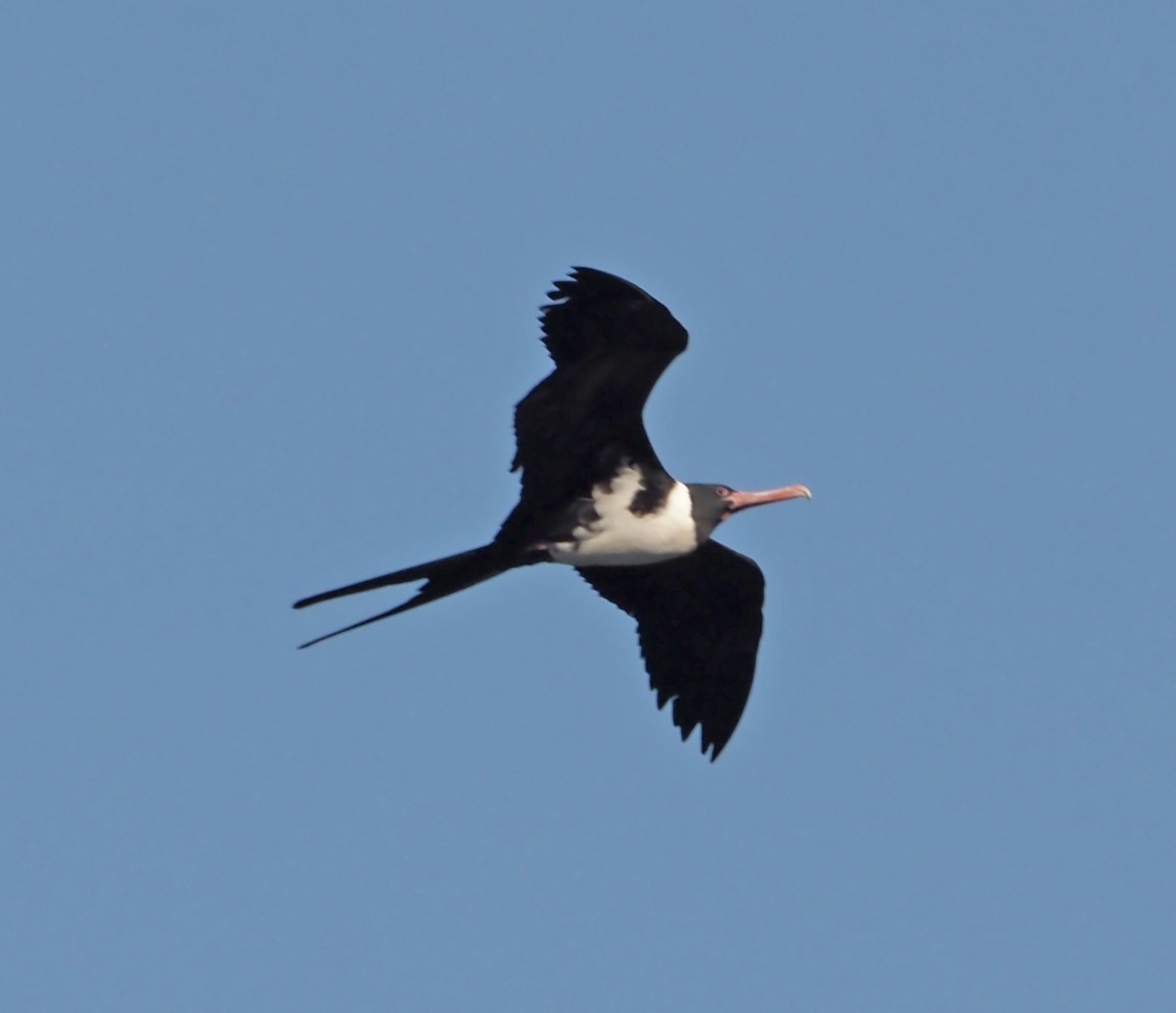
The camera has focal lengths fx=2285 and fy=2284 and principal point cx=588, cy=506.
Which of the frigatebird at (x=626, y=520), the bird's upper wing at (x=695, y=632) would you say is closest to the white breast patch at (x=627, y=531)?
the frigatebird at (x=626, y=520)

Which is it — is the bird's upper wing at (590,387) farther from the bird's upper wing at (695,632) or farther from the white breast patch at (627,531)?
the bird's upper wing at (695,632)

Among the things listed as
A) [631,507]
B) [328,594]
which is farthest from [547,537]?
[328,594]

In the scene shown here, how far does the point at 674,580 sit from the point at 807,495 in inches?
34.8

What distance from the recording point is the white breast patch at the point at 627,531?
11.2m

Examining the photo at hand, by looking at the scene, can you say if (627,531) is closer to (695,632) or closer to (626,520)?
(626,520)

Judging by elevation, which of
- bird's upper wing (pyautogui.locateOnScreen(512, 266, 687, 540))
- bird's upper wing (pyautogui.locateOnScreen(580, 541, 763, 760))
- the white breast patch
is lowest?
bird's upper wing (pyautogui.locateOnScreen(580, 541, 763, 760))

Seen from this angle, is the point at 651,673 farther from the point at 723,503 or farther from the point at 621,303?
the point at 621,303

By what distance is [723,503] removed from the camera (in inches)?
453

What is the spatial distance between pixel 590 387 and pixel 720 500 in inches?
43.3

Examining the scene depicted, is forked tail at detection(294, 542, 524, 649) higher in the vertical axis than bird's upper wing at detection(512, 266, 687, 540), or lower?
lower

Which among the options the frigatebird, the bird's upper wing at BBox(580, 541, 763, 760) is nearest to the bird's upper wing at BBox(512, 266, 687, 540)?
the frigatebird

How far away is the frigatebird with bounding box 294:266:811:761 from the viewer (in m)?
10.6

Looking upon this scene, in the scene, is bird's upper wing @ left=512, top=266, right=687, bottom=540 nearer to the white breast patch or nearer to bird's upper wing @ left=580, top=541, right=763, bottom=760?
the white breast patch

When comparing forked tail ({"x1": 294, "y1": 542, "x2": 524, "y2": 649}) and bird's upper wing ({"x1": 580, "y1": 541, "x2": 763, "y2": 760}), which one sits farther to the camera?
bird's upper wing ({"x1": 580, "y1": 541, "x2": 763, "y2": 760})
